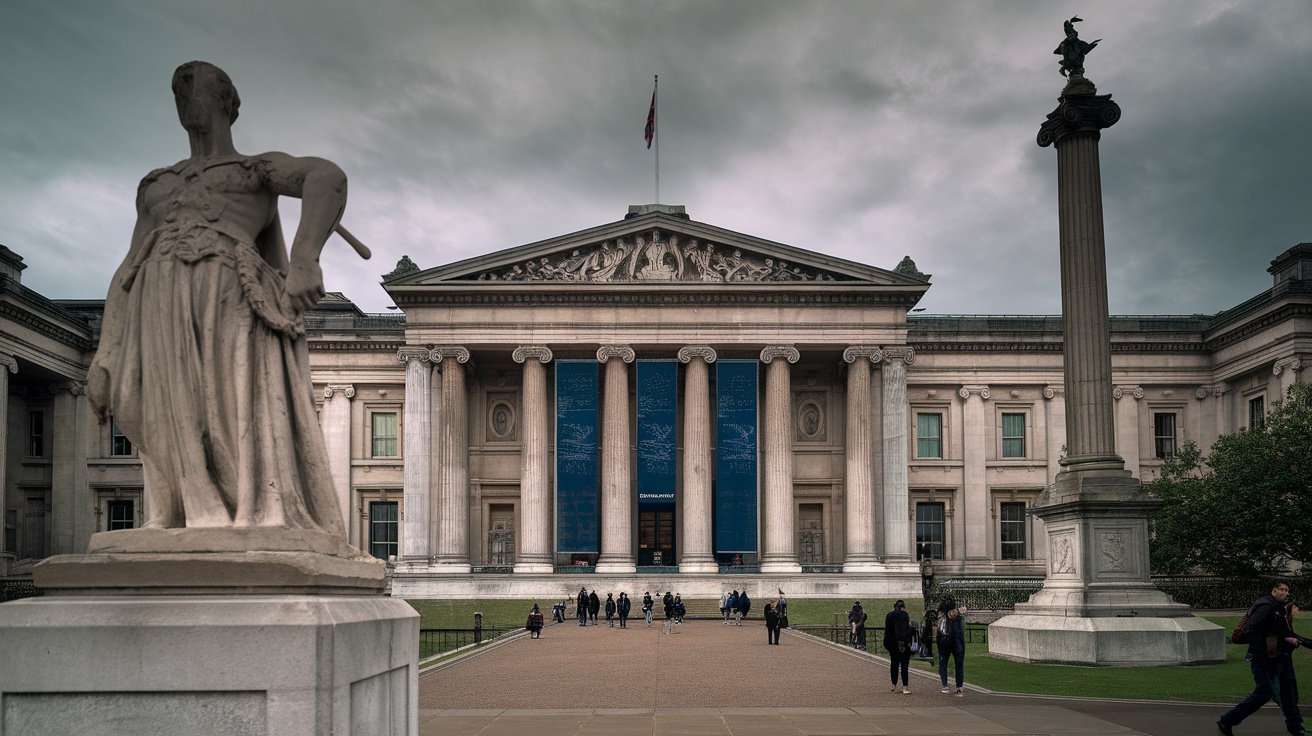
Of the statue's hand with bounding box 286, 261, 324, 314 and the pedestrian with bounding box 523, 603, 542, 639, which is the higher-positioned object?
the statue's hand with bounding box 286, 261, 324, 314

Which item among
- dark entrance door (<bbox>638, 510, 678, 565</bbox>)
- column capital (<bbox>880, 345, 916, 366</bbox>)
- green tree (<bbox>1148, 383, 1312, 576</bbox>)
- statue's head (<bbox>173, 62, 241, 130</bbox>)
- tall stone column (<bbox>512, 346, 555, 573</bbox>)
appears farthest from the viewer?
dark entrance door (<bbox>638, 510, 678, 565</bbox>)

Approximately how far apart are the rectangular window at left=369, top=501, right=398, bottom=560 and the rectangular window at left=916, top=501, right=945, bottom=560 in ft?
96.4

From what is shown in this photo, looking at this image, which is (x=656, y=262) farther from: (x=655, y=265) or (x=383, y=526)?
(x=383, y=526)

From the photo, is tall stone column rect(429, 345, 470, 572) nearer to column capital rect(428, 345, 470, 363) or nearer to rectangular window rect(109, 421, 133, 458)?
column capital rect(428, 345, 470, 363)

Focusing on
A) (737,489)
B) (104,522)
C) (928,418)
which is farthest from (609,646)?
(104,522)

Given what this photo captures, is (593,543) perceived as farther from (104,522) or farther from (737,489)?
(104,522)

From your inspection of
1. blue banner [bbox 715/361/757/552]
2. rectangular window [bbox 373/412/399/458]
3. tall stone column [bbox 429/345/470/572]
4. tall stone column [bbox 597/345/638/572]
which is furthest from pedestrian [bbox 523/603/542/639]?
rectangular window [bbox 373/412/399/458]

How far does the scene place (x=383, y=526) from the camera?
219 ft

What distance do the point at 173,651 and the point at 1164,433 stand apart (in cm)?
6883

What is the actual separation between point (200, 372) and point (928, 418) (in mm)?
63423

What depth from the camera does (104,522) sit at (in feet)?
216

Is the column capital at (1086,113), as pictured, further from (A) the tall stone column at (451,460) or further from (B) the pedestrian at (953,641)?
(A) the tall stone column at (451,460)

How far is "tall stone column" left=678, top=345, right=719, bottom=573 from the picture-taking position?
57.8 metres

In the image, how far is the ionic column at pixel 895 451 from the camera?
189 ft
